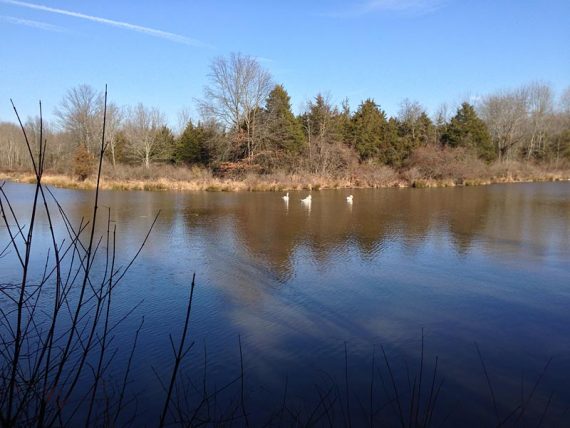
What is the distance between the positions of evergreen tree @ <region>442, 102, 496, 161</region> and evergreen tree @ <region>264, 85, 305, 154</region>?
14.4 m

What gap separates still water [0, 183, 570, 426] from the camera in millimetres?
3848

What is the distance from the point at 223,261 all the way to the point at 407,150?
31986 millimetres

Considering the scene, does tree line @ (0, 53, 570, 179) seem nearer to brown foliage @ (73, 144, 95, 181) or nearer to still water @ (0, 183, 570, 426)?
brown foliage @ (73, 144, 95, 181)

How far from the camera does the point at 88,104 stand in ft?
131

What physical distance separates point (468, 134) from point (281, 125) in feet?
56.3

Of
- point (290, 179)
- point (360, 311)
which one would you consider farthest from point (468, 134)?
point (360, 311)

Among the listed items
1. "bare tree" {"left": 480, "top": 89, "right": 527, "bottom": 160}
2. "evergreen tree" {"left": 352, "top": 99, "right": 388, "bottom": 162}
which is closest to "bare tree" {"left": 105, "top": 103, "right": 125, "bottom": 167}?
"evergreen tree" {"left": 352, "top": 99, "right": 388, "bottom": 162}

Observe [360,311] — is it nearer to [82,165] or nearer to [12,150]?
[82,165]

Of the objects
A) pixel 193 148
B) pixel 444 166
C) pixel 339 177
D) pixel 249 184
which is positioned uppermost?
pixel 193 148

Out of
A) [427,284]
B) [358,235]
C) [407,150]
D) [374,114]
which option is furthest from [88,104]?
[427,284]

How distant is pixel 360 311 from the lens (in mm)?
5648

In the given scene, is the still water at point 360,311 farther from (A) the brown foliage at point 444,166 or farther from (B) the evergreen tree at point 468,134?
(B) the evergreen tree at point 468,134

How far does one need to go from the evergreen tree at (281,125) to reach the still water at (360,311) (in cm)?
2053

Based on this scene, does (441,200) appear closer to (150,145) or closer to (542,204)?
(542,204)
